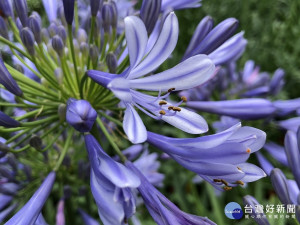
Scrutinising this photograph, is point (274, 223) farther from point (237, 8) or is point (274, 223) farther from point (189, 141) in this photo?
point (237, 8)

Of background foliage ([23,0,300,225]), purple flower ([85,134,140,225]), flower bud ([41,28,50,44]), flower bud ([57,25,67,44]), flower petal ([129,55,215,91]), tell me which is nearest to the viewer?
purple flower ([85,134,140,225])

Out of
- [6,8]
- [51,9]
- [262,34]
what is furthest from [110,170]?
[262,34]

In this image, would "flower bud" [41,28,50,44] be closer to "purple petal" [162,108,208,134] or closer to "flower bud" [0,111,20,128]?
"flower bud" [0,111,20,128]

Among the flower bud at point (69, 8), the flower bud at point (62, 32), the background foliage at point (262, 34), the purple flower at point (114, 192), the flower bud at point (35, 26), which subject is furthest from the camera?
the background foliage at point (262, 34)

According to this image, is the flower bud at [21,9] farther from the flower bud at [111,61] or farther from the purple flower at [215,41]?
the purple flower at [215,41]

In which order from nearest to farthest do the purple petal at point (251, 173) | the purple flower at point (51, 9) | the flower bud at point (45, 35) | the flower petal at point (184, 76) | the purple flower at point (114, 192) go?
1. the purple flower at point (114, 192)
2. the flower petal at point (184, 76)
3. the purple petal at point (251, 173)
4. the flower bud at point (45, 35)
5. the purple flower at point (51, 9)

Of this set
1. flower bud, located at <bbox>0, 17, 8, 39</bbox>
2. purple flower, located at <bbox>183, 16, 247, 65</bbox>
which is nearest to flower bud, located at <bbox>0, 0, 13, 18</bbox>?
flower bud, located at <bbox>0, 17, 8, 39</bbox>

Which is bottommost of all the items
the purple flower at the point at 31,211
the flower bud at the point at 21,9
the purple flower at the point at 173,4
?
the purple flower at the point at 31,211

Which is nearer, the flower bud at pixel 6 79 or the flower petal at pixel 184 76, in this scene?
the flower petal at pixel 184 76

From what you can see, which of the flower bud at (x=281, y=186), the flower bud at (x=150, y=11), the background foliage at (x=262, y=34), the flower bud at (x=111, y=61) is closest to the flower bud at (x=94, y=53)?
the flower bud at (x=111, y=61)
